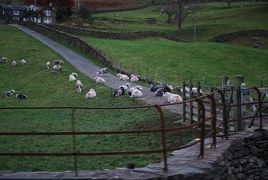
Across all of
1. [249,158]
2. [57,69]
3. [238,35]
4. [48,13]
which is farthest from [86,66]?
[48,13]

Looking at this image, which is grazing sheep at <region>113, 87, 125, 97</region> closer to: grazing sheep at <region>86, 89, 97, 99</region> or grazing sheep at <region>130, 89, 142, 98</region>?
grazing sheep at <region>130, 89, 142, 98</region>

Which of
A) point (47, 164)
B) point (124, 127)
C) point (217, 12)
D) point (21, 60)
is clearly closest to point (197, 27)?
point (217, 12)

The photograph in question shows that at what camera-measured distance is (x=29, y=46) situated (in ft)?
190

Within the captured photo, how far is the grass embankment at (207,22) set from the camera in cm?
8099

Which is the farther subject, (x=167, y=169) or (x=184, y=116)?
(x=184, y=116)

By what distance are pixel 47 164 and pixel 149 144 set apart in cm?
403

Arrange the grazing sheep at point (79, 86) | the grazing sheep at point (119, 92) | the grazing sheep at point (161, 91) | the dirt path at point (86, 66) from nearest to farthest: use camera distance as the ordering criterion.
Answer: the dirt path at point (86, 66) → the grazing sheep at point (161, 91) → the grazing sheep at point (119, 92) → the grazing sheep at point (79, 86)

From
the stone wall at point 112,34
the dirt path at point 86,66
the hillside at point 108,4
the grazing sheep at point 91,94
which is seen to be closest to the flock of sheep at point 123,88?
the grazing sheep at point 91,94

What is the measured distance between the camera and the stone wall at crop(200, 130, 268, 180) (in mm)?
13578

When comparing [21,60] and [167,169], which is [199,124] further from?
[21,60]

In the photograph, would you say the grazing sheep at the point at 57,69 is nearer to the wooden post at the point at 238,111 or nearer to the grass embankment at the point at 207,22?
the wooden post at the point at 238,111

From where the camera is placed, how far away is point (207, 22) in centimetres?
9150

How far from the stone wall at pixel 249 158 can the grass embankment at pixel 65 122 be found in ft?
6.42

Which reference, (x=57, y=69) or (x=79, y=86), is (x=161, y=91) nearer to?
(x=79, y=86)
